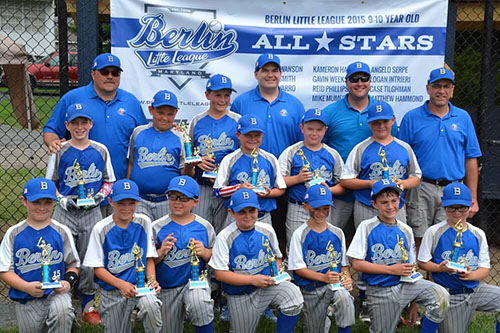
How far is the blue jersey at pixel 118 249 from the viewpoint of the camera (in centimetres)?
418

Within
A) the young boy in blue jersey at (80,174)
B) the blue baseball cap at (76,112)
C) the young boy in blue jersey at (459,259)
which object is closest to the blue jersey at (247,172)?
the young boy in blue jersey at (80,174)

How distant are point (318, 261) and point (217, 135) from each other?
131 cm

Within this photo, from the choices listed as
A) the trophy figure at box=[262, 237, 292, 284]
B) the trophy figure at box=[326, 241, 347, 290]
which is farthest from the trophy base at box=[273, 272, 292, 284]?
the trophy figure at box=[326, 241, 347, 290]

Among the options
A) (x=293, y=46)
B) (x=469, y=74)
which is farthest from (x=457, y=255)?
(x=469, y=74)

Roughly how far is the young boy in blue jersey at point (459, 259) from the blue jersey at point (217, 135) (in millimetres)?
1716

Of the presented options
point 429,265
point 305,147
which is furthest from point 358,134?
point 429,265

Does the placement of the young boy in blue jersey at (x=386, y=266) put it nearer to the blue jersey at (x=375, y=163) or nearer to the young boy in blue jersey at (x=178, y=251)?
the blue jersey at (x=375, y=163)

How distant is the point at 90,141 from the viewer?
15.3 ft

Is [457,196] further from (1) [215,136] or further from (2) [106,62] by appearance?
(2) [106,62]

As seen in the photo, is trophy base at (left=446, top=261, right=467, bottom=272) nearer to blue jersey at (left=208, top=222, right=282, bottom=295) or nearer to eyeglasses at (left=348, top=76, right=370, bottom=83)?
blue jersey at (left=208, top=222, right=282, bottom=295)

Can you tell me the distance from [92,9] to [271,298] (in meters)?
3.07

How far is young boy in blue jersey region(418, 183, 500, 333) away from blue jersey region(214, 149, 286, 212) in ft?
4.07

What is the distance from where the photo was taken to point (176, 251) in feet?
14.2

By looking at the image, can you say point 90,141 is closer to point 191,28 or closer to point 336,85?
point 191,28
